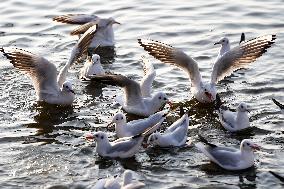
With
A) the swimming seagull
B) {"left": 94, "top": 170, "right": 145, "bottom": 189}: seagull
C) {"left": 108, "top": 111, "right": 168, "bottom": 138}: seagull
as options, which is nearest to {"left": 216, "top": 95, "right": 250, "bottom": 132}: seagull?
{"left": 108, "top": 111, "right": 168, "bottom": 138}: seagull

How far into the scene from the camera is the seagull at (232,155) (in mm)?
12438

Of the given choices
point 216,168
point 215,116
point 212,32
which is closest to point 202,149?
point 216,168

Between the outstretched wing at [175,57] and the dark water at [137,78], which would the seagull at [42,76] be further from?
the outstretched wing at [175,57]

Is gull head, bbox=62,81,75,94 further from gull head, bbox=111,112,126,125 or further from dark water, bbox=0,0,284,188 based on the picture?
gull head, bbox=111,112,126,125

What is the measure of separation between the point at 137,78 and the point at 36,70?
248 cm

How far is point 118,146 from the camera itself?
42.6 ft

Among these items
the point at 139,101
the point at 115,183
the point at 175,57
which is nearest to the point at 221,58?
the point at 175,57

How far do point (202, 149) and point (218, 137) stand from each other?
1.27m

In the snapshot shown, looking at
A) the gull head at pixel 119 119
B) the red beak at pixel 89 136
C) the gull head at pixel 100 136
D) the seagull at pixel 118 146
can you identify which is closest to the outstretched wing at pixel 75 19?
the gull head at pixel 119 119

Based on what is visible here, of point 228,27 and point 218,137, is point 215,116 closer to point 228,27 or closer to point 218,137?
point 218,137

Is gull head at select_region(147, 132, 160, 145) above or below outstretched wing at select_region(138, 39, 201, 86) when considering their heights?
below

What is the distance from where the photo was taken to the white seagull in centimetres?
1391

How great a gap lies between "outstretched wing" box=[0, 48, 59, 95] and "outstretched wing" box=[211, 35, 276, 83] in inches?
138

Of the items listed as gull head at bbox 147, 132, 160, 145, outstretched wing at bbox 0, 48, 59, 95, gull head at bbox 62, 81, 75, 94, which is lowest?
gull head at bbox 147, 132, 160, 145
